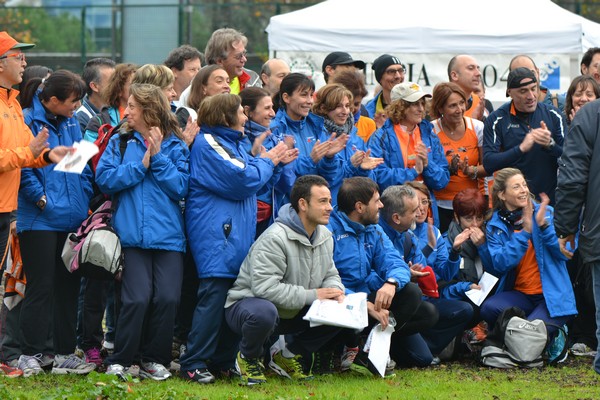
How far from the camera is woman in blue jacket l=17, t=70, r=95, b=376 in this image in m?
7.93

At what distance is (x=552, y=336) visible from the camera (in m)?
9.15

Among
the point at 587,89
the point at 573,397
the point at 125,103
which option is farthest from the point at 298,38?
the point at 573,397

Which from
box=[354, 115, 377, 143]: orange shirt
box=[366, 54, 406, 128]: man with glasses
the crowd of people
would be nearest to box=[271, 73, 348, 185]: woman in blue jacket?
the crowd of people

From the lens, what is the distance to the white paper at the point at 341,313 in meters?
7.78

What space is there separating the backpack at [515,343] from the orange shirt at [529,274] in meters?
0.30

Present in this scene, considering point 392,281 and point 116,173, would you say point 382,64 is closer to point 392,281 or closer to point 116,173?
point 392,281

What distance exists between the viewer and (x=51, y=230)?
7.97 metres

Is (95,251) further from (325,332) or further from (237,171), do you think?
(325,332)

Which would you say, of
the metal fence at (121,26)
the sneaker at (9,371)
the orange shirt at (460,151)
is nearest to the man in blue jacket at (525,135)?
the orange shirt at (460,151)

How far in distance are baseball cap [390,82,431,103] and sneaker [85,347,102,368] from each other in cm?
349

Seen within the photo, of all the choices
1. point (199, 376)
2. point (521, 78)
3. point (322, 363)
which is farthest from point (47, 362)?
point (521, 78)

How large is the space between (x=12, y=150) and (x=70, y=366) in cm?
168

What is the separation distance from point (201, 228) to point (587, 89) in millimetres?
4405

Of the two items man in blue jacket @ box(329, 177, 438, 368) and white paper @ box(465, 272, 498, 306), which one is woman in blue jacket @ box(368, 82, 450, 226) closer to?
white paper @ box(465, 272, 498, 306)
